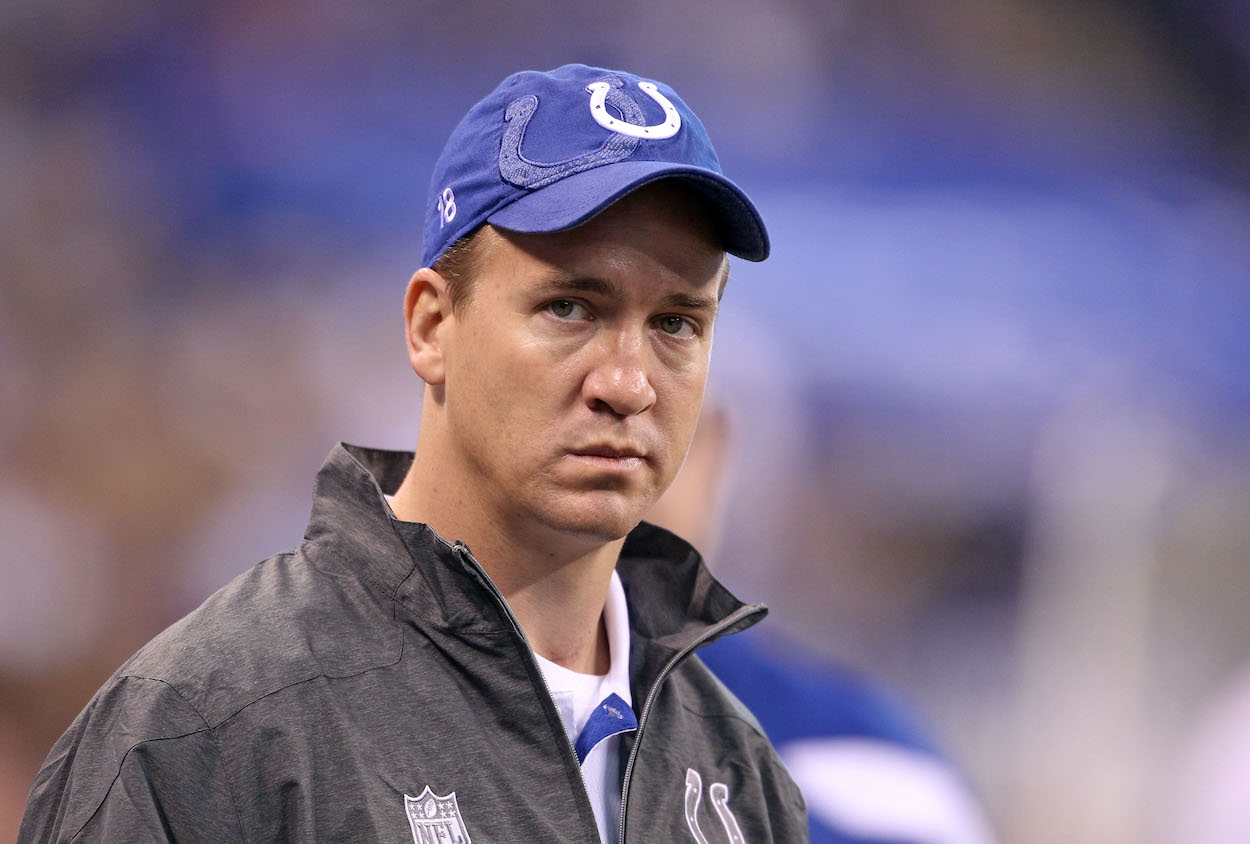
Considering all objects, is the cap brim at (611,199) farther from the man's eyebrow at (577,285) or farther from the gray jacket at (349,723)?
the gray jacket at (349,723)

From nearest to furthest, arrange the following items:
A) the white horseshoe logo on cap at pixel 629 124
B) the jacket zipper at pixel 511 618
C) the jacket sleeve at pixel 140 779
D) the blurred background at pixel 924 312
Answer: the jacket sleeve at pixel 140 779 → the jacket zipper at pixel 511 618 → the white horseshoe logo on cap at pixel 629 124 → the blurred background at pixel 924 312

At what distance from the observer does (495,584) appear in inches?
49.3

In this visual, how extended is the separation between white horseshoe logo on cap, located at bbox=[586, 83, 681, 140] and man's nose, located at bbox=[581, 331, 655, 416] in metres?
0.20

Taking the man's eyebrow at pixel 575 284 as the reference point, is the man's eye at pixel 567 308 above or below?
below

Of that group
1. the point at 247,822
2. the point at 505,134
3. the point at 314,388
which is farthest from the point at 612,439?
the point at 314,388

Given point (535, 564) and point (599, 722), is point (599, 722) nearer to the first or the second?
point (599, 722)

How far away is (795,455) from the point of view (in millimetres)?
2406

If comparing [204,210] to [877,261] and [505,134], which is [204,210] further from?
[877,261]

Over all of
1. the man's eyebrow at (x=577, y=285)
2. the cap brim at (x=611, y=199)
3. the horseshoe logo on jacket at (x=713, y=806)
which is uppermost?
the cap brim at (x=611, y=199)

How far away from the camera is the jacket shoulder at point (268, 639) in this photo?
1.07 m

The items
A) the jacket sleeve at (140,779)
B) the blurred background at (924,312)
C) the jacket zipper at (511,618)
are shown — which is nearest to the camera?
the jacket sleeve at (140,779)

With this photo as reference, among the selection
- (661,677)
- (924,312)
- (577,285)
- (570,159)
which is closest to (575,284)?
(577,285)

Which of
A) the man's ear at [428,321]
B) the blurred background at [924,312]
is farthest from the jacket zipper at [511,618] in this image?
the blurred background at [924,312]

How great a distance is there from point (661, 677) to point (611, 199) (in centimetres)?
49
